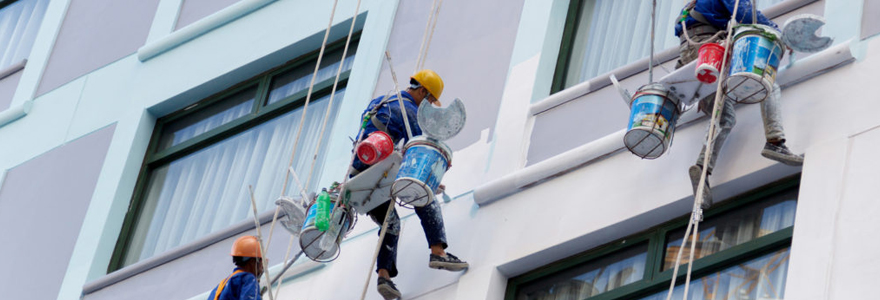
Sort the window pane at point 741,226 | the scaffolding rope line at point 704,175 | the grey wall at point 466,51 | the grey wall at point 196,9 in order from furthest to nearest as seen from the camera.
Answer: the grey wall at point 196,9
the grey wall at point 466,51
the window pane at point 741,226
the scaffolding rope line at point 704,175

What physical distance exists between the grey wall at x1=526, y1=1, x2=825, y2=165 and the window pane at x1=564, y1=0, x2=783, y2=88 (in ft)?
1.99

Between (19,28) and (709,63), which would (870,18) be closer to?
(709,63)

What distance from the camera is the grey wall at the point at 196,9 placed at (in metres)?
17.7

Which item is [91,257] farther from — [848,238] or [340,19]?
[848,238]

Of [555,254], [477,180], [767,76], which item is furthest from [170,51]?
[767,76]

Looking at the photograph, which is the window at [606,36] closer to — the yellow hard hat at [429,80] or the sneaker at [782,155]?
the yellow hard hat at [429,80]

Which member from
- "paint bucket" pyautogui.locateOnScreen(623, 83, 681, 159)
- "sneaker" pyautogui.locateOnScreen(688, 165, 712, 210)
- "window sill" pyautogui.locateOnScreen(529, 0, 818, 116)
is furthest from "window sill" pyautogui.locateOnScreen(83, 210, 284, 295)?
"sneaker" pyautogui.locateOnScreen(688, 165, 712, 210)

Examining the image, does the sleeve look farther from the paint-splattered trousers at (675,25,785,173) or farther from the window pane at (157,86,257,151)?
A: the window pane at (157,86,257,151)

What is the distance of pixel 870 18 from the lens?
39.1 feet

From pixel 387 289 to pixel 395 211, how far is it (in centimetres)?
67

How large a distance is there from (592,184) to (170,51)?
627 cm

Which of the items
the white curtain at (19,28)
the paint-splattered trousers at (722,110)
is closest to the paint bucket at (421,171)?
the paint-splattered trousers at (722,110)

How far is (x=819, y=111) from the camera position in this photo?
1163 centimetres

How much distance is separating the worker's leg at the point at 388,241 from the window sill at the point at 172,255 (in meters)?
1.58
